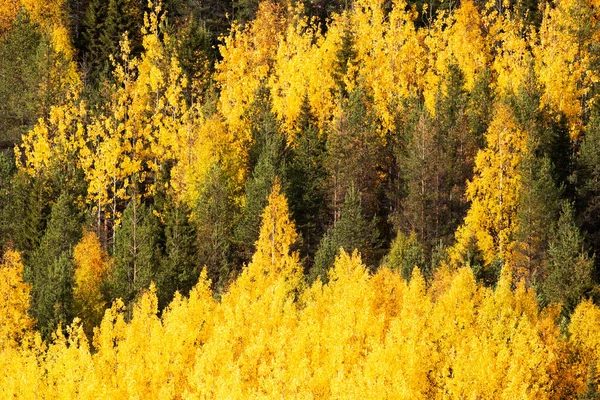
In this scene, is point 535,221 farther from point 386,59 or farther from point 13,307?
point 13,307

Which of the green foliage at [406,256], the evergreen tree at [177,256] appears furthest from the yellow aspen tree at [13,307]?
the green foliage at [406,256]

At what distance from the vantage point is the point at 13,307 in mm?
66938

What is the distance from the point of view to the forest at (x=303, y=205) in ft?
182

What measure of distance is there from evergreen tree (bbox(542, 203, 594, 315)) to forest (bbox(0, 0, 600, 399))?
0.11 meters

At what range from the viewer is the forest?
55.6 meters

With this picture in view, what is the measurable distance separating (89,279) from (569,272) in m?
24.9

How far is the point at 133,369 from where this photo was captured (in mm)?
55500

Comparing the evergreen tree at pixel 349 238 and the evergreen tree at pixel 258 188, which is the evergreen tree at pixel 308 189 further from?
the evergreen tree at pixel 349 238

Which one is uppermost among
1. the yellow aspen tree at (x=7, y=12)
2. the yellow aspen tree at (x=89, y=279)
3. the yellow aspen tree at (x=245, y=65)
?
the yellow aspen tree at (x=7, y=12)

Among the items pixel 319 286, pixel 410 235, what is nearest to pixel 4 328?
pixel 319 286

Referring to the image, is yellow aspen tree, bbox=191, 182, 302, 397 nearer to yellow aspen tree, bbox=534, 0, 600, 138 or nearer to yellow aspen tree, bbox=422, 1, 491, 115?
yellow aspen tree, bbox=422, 1, 491, 115

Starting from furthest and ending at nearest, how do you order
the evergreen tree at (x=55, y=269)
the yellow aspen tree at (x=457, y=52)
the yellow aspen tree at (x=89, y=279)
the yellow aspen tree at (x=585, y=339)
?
1. the yellow aspen tree at (x=457, y=52)
2. the yellow aspen tree at (x=89, y=279)
3. the evergreen tree at (x=55, y=269)
4. the yellow aspen tree at (x=585, y=339)

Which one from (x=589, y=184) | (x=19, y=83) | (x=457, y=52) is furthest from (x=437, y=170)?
(x=19, y=83)

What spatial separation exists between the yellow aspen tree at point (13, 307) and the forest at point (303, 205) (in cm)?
13
